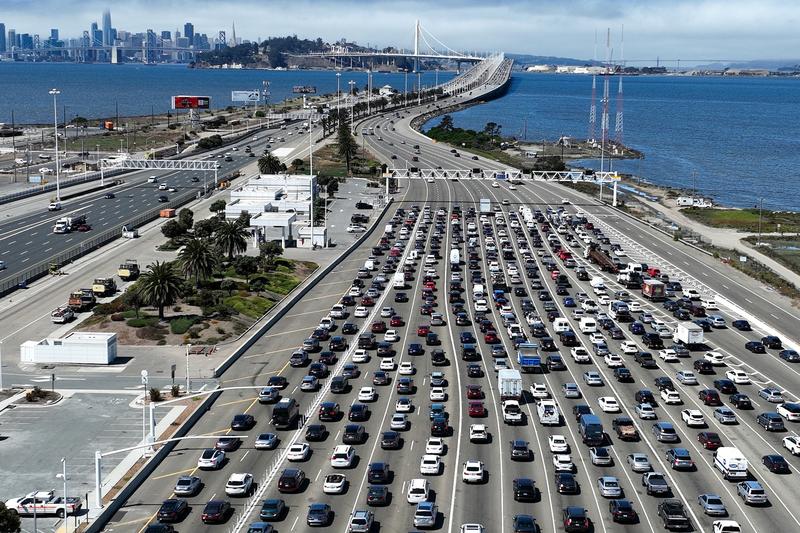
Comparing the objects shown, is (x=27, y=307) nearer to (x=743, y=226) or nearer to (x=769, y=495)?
(x=769, y=495)

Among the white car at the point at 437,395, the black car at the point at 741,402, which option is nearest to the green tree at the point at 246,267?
the white car at the point at 437,395

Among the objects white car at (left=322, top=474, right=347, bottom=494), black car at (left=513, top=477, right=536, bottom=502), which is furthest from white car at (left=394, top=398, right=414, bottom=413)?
black car at (left=513, top=477, right=536, bottom=502)

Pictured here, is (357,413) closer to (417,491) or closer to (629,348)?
(417,491)

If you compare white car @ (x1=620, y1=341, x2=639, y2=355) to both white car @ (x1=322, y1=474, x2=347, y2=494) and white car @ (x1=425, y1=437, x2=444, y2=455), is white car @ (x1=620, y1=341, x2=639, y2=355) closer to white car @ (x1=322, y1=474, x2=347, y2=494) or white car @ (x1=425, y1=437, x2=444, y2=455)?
white car @ (x1=425, y1=437, x2=444, y2=455)

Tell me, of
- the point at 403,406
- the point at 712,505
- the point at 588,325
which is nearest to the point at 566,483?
the point at 712,505

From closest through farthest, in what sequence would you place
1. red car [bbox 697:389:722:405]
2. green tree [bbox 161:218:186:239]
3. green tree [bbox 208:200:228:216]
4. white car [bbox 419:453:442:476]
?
white car [bbox 419:453:442:476]
red car [bbox 697:389:722:405]
green tree [bbox 161:218:186:239]
green tree [bbox 208:200:228:216]

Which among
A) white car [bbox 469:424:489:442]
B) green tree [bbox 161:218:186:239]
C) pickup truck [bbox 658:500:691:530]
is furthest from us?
green tree [bbox 161:218:186:239]
